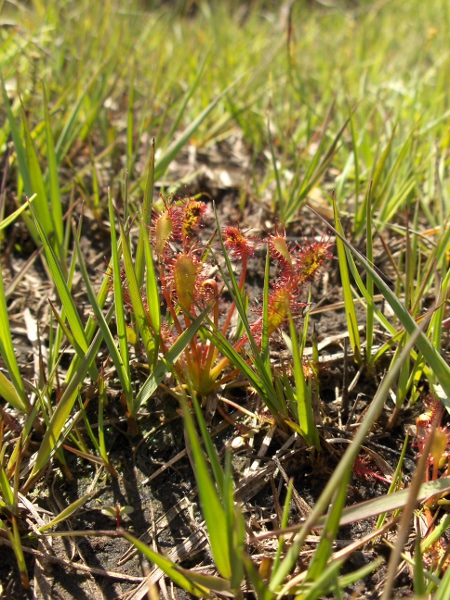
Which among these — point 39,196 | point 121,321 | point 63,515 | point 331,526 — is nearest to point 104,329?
point 121,321

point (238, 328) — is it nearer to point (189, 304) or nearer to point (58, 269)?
point (189, 304)

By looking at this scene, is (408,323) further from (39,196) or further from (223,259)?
(39,196)

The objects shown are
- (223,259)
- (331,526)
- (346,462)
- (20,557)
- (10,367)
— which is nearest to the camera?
(346,462)

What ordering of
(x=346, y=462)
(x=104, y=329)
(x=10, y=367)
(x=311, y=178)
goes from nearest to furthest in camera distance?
(x=346, y=462), (x=104, y=329), (x=10, y=367), (x=311, y=178)

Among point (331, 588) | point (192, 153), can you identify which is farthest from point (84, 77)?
point (331, 588)

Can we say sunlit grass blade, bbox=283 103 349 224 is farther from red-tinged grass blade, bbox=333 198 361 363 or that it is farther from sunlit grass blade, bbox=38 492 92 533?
sunlit grass blade, bbox=38 492 92 533

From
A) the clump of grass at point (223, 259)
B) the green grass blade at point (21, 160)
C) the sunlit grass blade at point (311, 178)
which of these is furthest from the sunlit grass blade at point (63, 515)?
the sunlit grass blade at point (311, 178)
